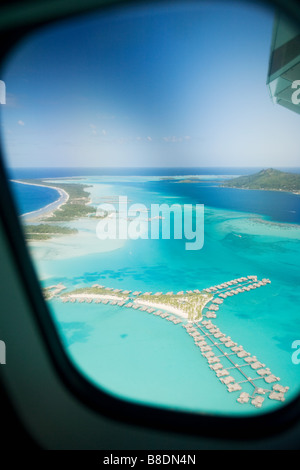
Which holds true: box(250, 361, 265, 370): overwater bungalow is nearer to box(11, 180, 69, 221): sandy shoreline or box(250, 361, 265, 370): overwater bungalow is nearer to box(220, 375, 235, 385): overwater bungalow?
box(220, 375, 235, 385): overwater bungalow

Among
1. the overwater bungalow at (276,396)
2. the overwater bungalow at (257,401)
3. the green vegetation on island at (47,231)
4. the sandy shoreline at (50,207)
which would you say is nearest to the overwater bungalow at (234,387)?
the overwater bungalow at (257,401)

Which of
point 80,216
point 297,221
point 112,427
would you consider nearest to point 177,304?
point 112,427

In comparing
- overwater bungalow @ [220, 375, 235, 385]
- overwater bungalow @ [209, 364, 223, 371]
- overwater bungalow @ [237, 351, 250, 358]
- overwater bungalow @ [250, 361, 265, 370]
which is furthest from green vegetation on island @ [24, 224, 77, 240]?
overwater bungalow @ [250, 361, 265, 370]

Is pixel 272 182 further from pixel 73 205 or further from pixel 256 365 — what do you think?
pixel 256 365

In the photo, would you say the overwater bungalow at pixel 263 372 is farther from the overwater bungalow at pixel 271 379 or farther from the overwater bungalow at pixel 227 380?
the overwater bungalow at pixel 227 380

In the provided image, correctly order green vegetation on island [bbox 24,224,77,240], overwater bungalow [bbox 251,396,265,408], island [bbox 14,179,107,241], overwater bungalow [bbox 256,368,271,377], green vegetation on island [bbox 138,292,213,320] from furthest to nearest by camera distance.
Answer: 1. island [bbox 14,179,107,241]
2. green vegetation on island [bbox 24,224,77,240]
3. green vegetation on island [bbox 138,292,213,320]
4. overwater bungalow [bbox 256,368,271,377]
5. overwater bungalow [bbox 251,396,265,408]

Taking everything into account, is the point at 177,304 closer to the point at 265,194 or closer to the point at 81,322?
the point at 81,322
